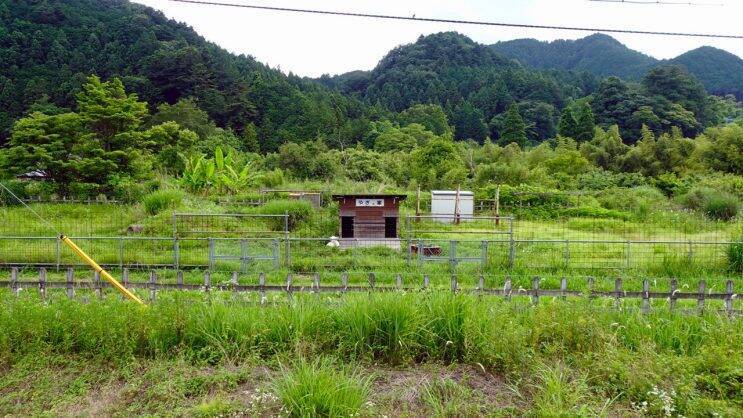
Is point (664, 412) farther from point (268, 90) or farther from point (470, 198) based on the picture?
point (268, 90)

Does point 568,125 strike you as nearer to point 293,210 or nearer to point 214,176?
point 214,176

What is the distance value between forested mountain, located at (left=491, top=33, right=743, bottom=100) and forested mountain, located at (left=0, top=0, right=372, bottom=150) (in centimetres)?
5058

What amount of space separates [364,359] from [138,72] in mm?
52567

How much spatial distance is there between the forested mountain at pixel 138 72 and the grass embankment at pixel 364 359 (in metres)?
41.4

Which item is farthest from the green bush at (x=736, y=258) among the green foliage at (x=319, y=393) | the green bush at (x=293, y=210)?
the green bush at (x=293, y=210)

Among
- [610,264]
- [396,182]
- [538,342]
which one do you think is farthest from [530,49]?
[538,342]

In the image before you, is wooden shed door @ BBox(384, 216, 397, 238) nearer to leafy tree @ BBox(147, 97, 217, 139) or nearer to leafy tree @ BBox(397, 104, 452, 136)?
leafy tree @ BBox(147, 97, 217, 139)

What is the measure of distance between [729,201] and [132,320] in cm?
2395

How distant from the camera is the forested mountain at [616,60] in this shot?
267 ft

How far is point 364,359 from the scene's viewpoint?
180 inches

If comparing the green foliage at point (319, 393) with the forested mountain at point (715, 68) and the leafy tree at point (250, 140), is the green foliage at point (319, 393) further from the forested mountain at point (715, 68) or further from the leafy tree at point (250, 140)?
the forested mountain at point (715, 68)

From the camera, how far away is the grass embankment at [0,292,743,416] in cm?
392

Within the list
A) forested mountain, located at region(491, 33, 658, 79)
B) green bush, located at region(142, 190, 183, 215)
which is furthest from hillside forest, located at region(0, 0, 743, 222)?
forested mountain, located at region(491, 33, 658, 79)

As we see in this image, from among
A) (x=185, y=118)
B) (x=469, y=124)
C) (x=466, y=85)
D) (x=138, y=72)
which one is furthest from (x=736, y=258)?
(x=466, y=85)
